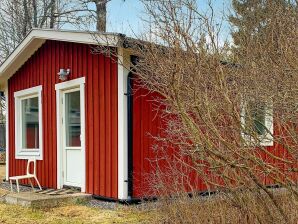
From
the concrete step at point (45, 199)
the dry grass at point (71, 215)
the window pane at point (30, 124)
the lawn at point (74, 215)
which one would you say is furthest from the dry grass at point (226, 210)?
the window pane at point (30, 124)

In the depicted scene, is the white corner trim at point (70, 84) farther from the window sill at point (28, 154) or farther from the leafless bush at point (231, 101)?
the leafless bush at point (231, 101)

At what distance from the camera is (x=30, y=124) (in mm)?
10961

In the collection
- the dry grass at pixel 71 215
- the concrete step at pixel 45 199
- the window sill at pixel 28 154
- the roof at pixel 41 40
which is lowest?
the dry grass at pixel 71 215

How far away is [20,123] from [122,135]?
4479mm

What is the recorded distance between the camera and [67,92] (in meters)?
9.34

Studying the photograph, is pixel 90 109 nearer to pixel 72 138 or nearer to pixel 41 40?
pixel 72 138

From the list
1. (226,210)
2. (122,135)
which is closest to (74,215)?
(122,135)

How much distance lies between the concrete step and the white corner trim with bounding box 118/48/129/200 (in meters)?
0.88

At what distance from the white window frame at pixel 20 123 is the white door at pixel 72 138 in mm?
1062

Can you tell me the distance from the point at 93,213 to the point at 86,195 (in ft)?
4.20

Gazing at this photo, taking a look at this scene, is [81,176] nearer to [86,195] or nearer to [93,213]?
[86,195]

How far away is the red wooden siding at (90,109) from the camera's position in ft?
26.2

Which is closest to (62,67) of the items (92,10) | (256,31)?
(256,31)

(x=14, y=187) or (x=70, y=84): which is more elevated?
(x=70, y=84)
